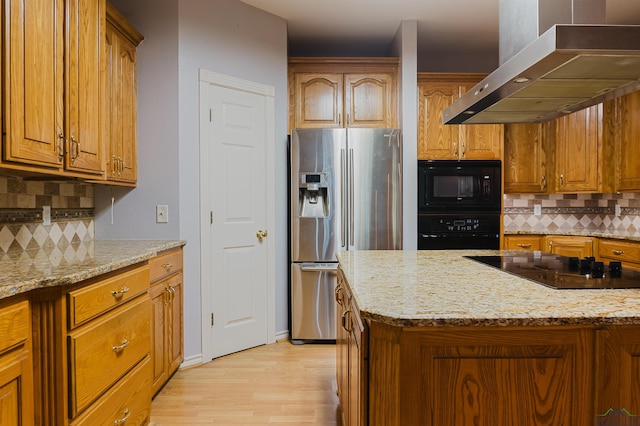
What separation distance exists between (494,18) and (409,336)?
11.4ft

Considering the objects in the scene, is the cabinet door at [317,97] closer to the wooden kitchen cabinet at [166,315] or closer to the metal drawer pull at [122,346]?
the wooden kitchen cabinet at [166,315]

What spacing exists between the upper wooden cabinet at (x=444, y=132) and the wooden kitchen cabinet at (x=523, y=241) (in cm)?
80

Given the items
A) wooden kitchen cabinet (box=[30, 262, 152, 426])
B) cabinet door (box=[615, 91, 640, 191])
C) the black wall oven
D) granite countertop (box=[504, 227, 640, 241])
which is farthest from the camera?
the black wall oven

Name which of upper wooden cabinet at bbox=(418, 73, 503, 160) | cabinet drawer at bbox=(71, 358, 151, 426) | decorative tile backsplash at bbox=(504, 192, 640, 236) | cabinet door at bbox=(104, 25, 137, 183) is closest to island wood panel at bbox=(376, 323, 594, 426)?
cabinet drawer at bbox=(71, 358, 151, 426)

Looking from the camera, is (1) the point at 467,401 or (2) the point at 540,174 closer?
(1) the point at 467,401

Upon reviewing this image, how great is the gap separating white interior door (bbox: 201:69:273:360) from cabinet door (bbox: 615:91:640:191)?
3.05 metres

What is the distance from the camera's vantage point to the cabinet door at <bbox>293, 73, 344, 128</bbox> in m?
3.89

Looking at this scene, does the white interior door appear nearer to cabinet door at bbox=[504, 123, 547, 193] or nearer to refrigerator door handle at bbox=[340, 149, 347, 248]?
refrigerator door handle at bbox=[340, 149, 347, 248]

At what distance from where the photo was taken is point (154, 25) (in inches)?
117

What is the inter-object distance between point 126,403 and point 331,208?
83.0 inches

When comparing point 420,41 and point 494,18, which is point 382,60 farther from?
point 494,18

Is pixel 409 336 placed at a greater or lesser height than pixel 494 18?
lesser

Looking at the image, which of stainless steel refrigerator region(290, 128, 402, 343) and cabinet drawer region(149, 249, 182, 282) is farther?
stainless steel refrigerator region(290, 128, 402, 343)

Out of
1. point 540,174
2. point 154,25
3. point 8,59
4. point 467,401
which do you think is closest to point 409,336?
point 467,401
